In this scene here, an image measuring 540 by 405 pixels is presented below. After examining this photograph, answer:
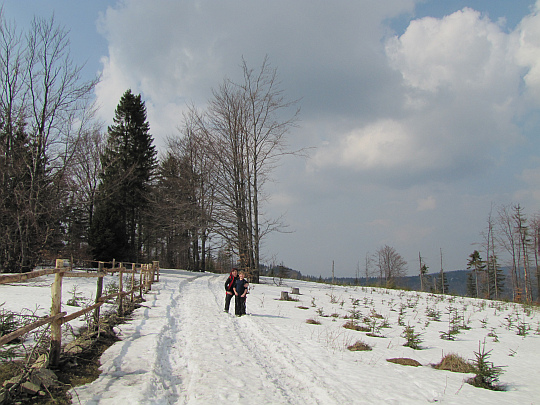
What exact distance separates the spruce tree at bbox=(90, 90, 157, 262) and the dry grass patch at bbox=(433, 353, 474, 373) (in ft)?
88.1

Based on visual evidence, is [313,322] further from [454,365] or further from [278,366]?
[278,366]

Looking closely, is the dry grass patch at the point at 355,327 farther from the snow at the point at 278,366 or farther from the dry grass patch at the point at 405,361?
the dry grass patch at the point at 405,361

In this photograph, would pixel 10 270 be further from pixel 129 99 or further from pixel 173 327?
pixel 129 99

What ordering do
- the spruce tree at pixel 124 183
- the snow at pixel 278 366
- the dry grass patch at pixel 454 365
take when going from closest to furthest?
the snow at pixel 278 366, the dry grass patch at pixel 454 365, the spruce tree at pixel 124 183

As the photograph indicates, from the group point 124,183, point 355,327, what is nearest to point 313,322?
point 355,327

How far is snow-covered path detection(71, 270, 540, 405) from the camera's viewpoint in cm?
424

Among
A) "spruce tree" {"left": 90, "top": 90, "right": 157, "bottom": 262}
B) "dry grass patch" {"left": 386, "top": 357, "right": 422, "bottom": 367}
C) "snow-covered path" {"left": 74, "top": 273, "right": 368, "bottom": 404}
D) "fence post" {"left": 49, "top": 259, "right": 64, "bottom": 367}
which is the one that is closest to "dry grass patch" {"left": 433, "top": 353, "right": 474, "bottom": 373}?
"dry grass patch" {"left": 386, "top": 357, "right": 422, "bottom": 367}

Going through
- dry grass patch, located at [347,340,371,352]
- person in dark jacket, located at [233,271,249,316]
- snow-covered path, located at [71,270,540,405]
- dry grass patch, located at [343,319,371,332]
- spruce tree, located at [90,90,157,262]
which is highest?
spruce tree, located at [90,90,157,262]

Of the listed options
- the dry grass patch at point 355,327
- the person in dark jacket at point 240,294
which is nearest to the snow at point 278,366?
the dry grass patch at point 355,327

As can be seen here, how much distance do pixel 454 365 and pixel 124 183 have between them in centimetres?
3177

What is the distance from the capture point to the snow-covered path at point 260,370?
4238 millimetres

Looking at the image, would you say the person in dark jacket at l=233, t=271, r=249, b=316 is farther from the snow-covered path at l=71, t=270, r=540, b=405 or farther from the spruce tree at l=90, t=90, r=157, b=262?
the spruce tree at l=90, t=90, r=157, b=262

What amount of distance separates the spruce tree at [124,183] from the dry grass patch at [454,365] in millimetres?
26853

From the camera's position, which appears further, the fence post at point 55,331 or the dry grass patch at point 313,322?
the dry grass patch at point 313,322
